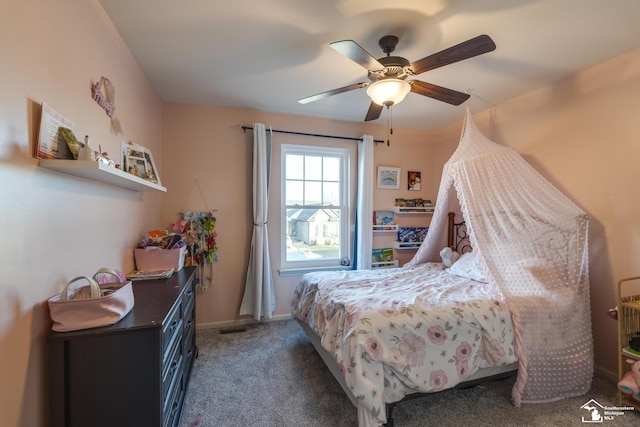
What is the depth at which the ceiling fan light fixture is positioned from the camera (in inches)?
68.9

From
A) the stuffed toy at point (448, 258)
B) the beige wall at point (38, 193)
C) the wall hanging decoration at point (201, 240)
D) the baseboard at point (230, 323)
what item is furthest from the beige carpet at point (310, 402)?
the stuffed toy at point (448, 258)

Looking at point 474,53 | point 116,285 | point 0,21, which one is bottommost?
point 116,285

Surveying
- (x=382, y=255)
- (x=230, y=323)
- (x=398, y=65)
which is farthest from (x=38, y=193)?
(x=382, y=255)

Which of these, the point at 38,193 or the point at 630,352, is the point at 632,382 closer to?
the point at 630,352

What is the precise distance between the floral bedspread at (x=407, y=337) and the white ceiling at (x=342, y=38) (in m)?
1.86

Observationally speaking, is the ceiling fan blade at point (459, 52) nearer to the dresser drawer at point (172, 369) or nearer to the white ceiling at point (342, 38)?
the white ceiling at point (342, 38)

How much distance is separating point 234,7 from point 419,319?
7.47 feet

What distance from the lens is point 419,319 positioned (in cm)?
174

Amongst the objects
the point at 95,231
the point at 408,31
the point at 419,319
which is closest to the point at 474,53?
the point at 408,31

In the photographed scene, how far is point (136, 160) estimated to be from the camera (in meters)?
2.11

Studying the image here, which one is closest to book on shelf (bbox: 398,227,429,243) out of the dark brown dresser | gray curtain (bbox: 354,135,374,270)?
gray curtain (bbox: 354,135,374,270)

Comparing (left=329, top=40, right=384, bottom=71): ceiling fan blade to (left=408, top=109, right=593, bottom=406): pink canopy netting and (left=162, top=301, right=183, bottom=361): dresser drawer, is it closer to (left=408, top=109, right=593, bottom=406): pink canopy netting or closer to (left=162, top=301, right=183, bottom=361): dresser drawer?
(left=408, top=109, right=593, bottom=406): pink canopy netting

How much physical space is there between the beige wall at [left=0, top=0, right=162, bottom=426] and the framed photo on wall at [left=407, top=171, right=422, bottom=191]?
356cm

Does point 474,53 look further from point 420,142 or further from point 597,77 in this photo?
point 420,142
